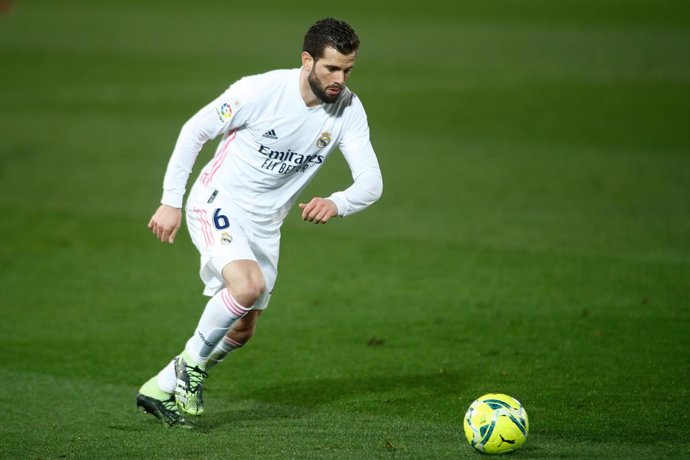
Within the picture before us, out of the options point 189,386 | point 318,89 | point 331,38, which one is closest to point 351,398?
point 189,386

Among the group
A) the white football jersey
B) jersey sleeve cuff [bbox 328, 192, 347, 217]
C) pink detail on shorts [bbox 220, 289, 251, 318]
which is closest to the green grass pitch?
pink detail on shorts [bbox 220, 289, 251, 318]

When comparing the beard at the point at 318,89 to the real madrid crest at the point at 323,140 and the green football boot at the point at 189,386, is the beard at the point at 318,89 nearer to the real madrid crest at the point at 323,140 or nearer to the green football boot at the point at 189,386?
the real madrid crest at the point at 323,140

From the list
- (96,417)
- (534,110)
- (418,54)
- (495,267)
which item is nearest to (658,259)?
(495,267)

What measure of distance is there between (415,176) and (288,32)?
1639 centimetres

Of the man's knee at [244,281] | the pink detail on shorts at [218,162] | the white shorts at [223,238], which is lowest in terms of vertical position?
the man's knee at [244,281]

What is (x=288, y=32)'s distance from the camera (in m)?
33.7

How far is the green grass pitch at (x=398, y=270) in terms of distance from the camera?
26.3 ft

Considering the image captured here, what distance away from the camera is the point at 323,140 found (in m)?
8.05

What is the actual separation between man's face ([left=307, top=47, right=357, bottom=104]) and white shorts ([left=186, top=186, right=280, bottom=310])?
1.03 metres

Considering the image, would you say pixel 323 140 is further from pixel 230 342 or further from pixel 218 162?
pixel 230 342

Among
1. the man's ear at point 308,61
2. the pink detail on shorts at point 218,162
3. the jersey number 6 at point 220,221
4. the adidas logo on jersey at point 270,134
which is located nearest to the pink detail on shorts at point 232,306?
the jersey number 6 at point 220,221

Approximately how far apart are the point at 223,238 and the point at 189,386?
1051 mm

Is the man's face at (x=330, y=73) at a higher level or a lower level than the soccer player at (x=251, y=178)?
higher

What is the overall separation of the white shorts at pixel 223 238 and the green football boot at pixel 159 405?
780 mm
